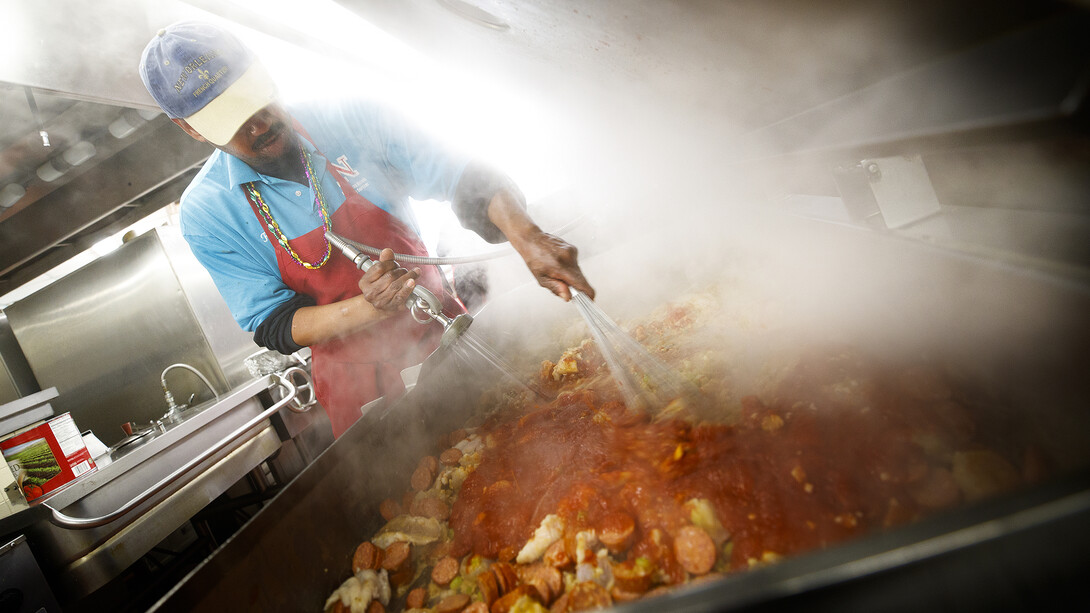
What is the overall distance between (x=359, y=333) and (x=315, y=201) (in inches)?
27.6

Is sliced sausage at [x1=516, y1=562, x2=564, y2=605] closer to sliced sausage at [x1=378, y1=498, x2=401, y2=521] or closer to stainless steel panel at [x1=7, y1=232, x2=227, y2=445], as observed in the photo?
sliced sausage at [x1=378, y1=498, x2=401, y2=521]

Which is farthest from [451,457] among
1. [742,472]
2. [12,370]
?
[12,370]

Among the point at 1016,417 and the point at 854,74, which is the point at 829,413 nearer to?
the point at 1016,417

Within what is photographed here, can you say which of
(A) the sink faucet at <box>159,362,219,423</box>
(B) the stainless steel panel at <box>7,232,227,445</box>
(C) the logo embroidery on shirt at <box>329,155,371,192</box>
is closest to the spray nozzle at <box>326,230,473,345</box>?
(C) the logo embroidery on shirt at <box>329,155,371,192</box>

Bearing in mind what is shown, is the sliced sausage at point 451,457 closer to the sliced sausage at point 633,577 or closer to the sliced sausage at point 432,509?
the sliced sausage at point 432,509

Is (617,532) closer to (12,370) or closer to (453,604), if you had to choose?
(453,604)

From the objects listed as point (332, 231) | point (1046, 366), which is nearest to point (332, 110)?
point (332, 231)

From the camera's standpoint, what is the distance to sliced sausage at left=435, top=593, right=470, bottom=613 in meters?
1.07

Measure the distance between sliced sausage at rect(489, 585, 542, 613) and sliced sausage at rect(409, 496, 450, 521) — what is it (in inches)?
16.6

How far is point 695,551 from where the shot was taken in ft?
3.05

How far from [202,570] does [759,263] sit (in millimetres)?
2082

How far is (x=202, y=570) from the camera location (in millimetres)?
1017

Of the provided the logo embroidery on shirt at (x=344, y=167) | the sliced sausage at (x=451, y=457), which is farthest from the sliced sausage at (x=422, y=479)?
the logo embroidery on shirt at (x=344, y=167)

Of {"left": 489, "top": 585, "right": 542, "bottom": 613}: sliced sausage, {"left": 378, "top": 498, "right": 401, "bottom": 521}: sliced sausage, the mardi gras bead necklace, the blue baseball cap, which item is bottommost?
{"left": 489, "top": 585, "right": 542, "bottom": 613}: sliced sausage
